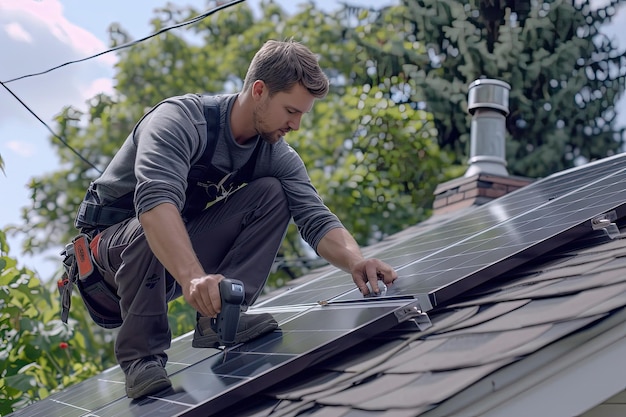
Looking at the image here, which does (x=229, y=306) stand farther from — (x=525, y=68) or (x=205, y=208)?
(x=525, y=68)

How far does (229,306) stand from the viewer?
9.00 feet

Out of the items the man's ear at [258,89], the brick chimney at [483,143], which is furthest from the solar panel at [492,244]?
the brick chimney at [483,143]

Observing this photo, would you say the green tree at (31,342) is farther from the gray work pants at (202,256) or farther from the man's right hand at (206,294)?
the man's right hand at (206,294)

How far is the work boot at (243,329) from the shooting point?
3.43 meters

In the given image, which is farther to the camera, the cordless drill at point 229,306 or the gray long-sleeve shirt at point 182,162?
the gray long-sleeve shirt at point 182,162

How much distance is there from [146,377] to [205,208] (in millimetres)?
764

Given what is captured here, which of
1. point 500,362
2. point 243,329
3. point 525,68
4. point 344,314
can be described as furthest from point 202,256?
point 525,68

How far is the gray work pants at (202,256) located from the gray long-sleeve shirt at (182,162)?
0.12 meters

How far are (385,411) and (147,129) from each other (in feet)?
4.85

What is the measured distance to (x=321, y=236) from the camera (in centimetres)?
371

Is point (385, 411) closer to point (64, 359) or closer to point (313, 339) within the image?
point (313, 339)

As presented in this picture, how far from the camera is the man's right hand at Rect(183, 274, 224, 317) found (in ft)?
9.02

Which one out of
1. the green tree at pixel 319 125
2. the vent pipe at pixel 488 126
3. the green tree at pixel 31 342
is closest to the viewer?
the green tree at pixel 31 342

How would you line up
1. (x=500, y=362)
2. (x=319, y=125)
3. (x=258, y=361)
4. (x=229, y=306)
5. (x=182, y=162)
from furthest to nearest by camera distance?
(x=319, y=125)
(x=182, y=162)
(x=258, y=361)
(x=229, y=306)
(x=500, y=362)
